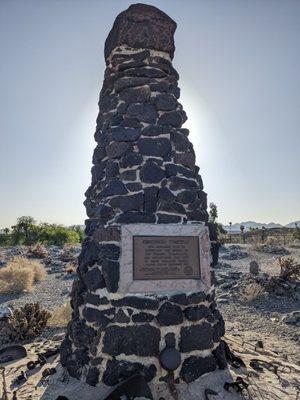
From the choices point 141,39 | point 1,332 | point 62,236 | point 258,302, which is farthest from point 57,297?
point 62,236

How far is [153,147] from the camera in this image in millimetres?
4582

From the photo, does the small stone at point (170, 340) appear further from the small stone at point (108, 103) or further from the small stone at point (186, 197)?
the small stone at point (108, 103)

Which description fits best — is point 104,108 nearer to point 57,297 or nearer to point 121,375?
point 121,375

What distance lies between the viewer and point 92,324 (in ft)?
14.0

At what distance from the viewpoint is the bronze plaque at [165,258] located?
4.19 meters

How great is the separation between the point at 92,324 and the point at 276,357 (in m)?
3.46

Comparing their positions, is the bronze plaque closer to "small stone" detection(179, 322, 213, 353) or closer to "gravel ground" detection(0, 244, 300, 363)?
"small stone" detection(179, 322, 213, 353)

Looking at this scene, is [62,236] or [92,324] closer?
[92,324]

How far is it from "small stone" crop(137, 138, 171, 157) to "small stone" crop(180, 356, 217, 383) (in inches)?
112

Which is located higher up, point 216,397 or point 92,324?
point 92,324

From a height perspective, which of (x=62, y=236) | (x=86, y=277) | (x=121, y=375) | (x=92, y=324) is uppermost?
(x=62, y=236)

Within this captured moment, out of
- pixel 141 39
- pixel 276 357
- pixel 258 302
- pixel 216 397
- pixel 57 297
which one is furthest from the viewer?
pixel 57 297

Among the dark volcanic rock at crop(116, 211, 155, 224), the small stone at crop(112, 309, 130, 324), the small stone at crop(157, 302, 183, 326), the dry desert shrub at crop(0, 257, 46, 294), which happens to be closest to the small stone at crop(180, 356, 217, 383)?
the small stone at crop(157, 302, 183, 326)

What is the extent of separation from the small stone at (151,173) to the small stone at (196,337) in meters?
2.06
